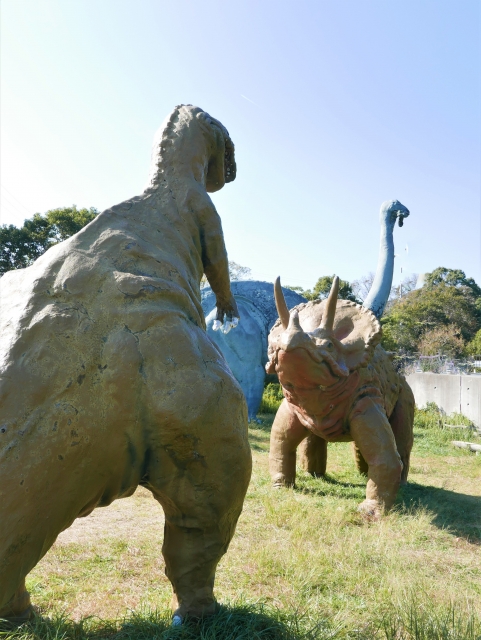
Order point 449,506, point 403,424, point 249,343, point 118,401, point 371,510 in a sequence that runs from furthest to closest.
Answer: point 249,343 → point 403,424 → point 449,506 → point 371,510 → point 118,401

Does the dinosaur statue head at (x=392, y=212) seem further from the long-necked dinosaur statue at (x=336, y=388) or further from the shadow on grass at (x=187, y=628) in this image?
the shadow on grass at (x=187, y=628)

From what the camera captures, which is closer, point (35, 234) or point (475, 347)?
point (35, 234)

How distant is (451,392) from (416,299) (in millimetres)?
22956

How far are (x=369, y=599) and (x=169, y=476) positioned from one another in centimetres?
171

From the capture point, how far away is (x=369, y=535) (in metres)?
4.46

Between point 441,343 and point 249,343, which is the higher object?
point 441,343

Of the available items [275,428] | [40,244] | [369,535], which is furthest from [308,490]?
[40,244]

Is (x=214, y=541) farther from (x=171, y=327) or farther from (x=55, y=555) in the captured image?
(x=55, y=555)

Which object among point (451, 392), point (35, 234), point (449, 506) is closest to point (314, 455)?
point (449, 506)

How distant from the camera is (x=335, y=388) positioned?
17.1 feet

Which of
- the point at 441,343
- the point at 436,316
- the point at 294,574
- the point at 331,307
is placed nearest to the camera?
the point at 294,574

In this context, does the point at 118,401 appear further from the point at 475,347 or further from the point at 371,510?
the point at 475,347

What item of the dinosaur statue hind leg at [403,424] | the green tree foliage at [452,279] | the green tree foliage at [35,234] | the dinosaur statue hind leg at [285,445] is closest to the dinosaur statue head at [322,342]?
the dinosaur statue hind leg at [285,445]

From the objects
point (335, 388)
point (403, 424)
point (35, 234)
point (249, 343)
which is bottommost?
point (403, 424)
